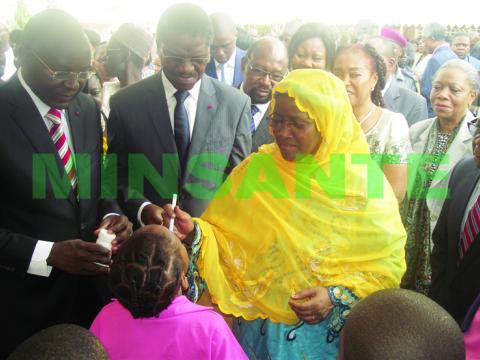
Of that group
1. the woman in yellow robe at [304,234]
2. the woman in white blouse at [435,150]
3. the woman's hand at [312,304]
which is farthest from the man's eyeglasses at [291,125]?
the woman in white blouse at [435,150]

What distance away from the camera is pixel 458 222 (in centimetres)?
240

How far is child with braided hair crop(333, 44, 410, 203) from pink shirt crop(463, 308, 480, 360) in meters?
1.34

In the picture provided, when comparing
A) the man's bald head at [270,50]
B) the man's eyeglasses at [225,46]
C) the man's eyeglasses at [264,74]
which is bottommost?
the man's eyeglasses at [225,46]

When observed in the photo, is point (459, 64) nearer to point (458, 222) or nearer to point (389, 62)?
point (389, 62)

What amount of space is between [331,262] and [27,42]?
5.53 ft

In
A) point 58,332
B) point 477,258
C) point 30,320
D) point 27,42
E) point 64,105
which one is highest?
point 27,42

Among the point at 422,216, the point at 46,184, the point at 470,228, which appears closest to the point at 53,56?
the point at 46,184

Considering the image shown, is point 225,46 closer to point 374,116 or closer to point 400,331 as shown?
point 374,116

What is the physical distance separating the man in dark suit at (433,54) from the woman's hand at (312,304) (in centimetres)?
530

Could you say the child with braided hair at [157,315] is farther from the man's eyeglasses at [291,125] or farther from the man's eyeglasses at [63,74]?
the man's eyeglasses at [63,74]

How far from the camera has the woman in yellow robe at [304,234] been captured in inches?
88.4

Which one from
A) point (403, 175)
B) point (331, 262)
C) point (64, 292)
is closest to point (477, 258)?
point (331, 262)

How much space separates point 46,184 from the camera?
2.35 m

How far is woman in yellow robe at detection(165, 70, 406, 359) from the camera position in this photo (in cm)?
225
